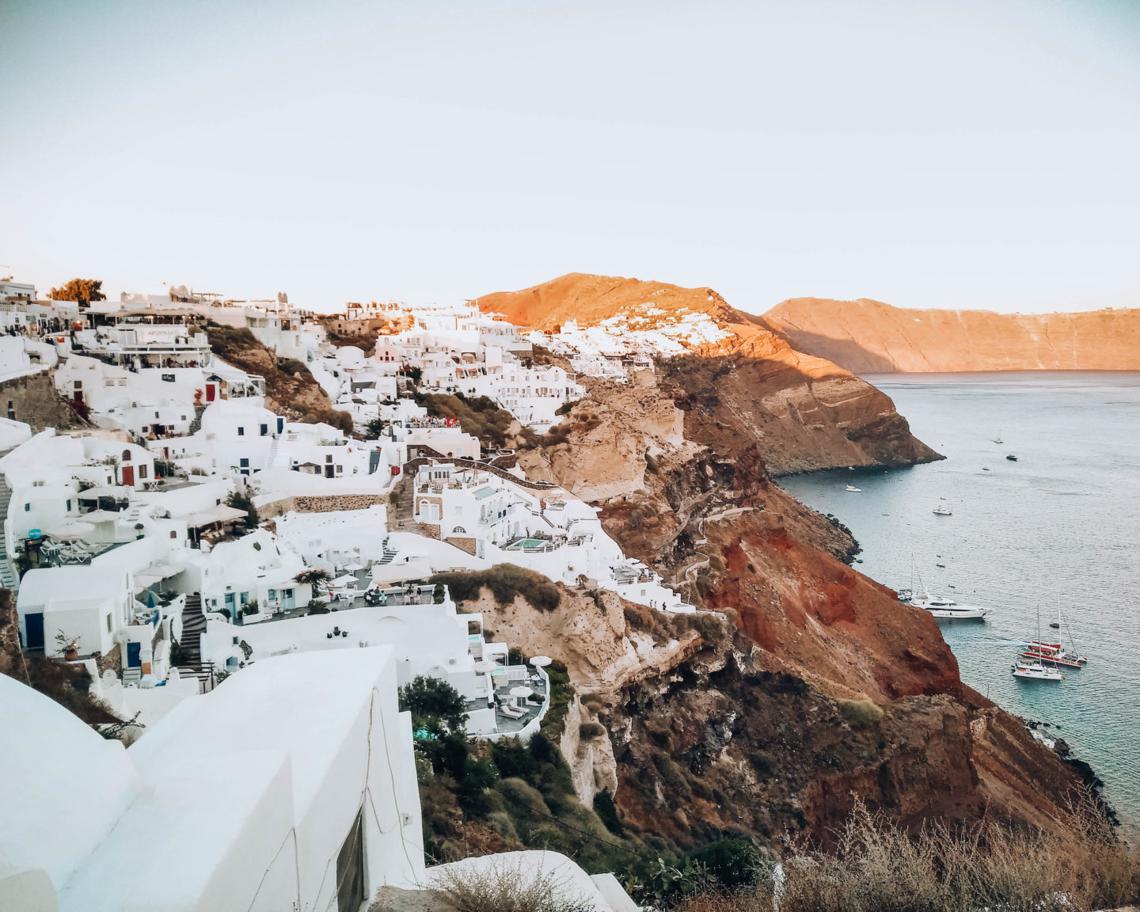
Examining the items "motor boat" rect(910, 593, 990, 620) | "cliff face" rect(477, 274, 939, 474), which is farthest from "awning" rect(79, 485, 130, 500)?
"cliff face" rect(477, 274, 939, 474)

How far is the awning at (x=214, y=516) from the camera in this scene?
12.6m

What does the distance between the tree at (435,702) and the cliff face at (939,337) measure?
135 m

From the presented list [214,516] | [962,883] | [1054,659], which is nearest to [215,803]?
[962,883]

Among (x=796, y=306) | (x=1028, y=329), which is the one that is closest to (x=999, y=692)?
(x=796, y=306)

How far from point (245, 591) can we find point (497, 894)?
908 centimetres

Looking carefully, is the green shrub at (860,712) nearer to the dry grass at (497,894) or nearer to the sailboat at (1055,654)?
the sailboat at (1055,654)

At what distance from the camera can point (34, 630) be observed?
841 centimetres

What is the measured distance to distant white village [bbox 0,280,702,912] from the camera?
8.29 feet

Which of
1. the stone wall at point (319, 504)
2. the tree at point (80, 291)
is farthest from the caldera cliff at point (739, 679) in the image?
the tree at point (80, 291)

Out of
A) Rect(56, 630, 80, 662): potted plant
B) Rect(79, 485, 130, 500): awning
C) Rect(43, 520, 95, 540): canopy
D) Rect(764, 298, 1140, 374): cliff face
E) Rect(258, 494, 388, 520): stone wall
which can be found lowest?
Rect(56, 630, 80, 662): potted plant

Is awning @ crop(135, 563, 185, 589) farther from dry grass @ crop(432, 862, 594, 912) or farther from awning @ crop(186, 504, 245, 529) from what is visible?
dry grass @ crop(432, 862, 594, 912)

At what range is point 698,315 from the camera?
212 feet

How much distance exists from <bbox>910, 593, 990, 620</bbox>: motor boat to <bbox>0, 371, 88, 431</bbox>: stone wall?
2454 centimetres

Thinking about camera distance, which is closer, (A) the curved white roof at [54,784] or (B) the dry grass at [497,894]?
(A) the curved white roof at [54,784]
